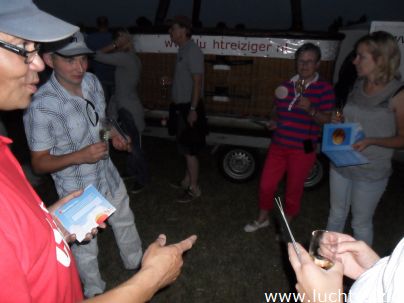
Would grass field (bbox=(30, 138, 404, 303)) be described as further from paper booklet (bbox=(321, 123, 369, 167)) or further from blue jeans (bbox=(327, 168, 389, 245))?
paper booklet (bbox=(321, 123, 369, 167))

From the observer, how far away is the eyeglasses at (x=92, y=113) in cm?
259

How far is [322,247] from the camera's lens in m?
1.59

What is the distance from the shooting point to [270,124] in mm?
→ 3721

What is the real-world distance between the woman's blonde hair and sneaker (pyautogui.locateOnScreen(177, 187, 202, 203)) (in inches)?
118

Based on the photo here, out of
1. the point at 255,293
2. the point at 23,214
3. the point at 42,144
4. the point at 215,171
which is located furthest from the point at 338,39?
the point at 23,214

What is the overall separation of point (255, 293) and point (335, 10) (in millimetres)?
21977

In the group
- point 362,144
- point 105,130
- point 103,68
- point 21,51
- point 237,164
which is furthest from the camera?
point 103,68

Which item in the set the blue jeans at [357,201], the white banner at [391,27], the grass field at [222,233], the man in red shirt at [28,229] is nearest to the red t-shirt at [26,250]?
the man in red shirt at [28,229]

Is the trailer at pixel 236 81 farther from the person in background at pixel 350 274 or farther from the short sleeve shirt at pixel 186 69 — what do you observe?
the person in background at pixel 350 274

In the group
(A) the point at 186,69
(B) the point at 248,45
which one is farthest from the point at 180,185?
(B) the point at 248,45

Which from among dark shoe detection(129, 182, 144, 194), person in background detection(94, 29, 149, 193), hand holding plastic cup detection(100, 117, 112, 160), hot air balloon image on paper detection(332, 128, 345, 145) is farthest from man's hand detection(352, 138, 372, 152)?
dark shoe detection(129, 182, 144, 194)

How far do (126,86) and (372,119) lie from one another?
3102 mm

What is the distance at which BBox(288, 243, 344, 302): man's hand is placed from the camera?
1.24 metres

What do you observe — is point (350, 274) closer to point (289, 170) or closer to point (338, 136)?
point (338, 136)
